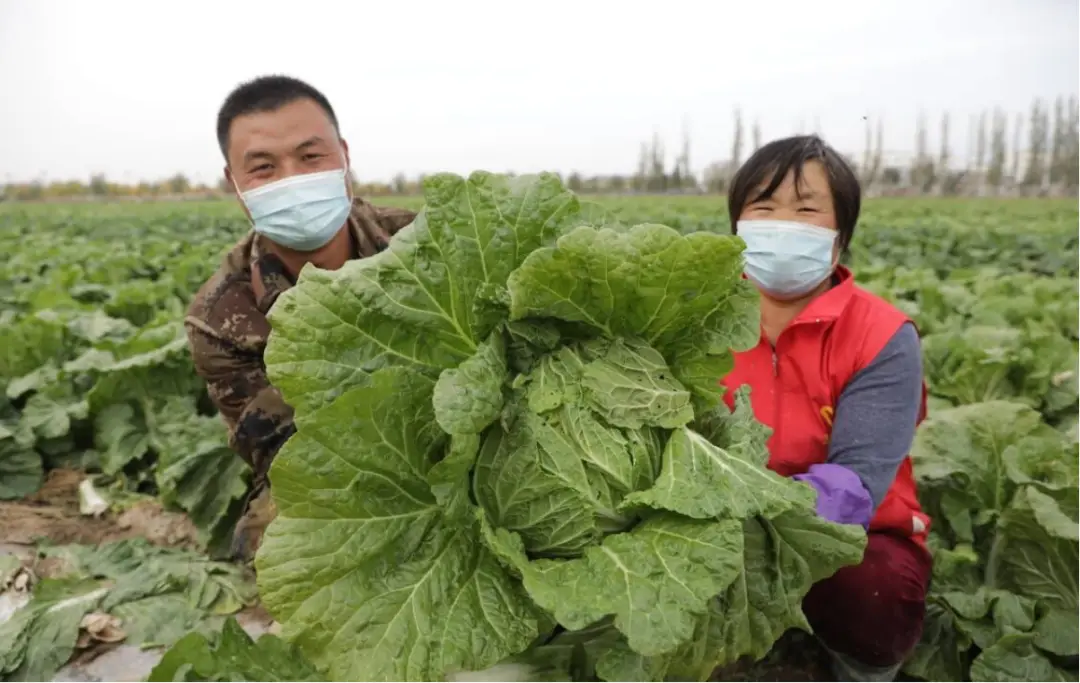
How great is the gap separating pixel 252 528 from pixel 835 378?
2717 mm

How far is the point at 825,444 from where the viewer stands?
2.72m

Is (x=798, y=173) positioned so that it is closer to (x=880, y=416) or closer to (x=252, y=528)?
(x=880, y=416)

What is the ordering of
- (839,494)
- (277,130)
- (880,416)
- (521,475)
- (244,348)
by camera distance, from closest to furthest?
(521,475) → (839,494) → (880,416) → (277,130) → (244,348)

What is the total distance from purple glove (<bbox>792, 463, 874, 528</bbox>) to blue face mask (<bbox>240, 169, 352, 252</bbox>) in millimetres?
2211

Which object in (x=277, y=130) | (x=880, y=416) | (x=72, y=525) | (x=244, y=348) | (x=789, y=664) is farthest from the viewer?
(x=72, y=525)

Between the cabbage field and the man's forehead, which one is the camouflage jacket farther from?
the cabbage field

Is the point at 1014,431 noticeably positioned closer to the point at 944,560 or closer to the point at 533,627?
the point at 944,560

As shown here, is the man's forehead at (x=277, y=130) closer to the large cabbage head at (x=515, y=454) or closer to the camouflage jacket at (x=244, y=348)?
the camouflage jacket at (x=244, y=348)

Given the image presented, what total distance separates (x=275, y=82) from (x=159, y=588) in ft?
7.53

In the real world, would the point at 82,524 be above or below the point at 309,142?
below

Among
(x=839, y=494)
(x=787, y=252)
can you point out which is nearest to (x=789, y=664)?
(x=839, y=494)

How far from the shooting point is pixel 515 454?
1891mm

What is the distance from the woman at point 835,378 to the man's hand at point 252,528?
227 cm

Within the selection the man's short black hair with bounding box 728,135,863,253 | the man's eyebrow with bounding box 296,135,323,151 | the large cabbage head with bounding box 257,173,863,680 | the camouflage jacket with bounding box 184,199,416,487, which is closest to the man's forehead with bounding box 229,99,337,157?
the man's eyebrow with bounding box 296,135,323,151
